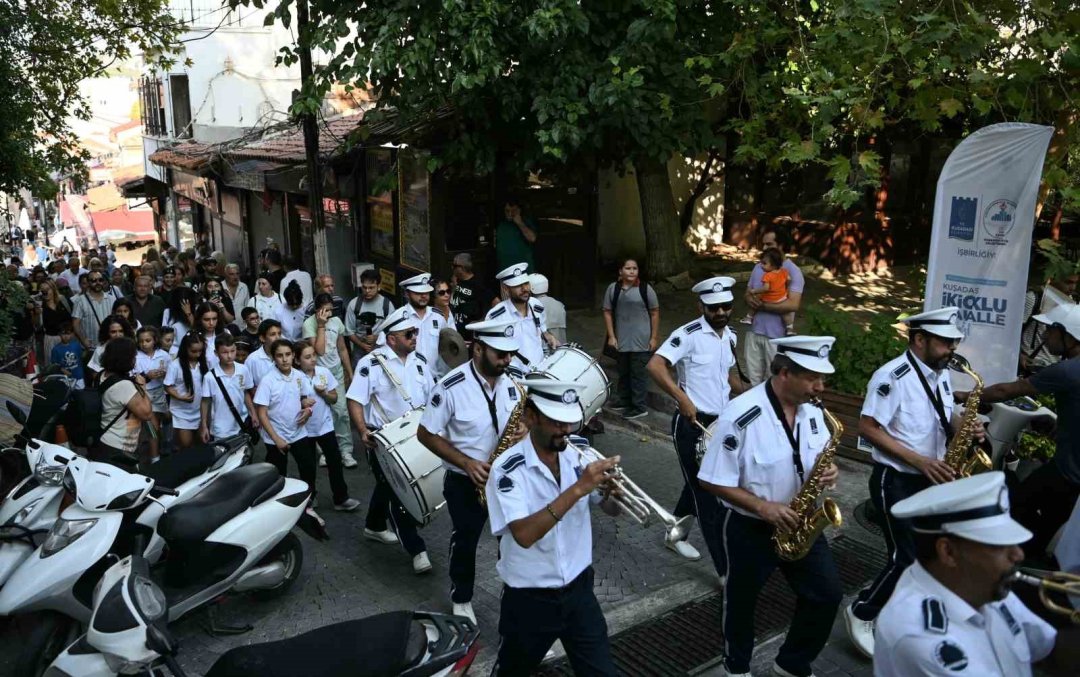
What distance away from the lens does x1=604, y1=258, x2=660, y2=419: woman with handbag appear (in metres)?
9.54

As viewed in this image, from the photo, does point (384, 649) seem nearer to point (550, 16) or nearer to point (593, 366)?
point (593, 366)

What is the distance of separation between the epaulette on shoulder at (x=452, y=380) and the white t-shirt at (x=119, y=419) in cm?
318

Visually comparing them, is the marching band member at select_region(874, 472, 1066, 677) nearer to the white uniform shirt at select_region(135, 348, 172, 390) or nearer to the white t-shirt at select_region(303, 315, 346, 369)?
the white t-shirt at select_region(303, 315, 346, 369)

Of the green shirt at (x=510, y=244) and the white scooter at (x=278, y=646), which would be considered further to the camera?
the green shirt at (x=510, y=244)

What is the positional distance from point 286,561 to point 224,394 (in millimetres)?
1935

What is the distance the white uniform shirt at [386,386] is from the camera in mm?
6762

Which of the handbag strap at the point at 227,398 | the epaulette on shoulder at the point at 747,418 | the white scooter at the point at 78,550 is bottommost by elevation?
the white scooter at the point at 78,550

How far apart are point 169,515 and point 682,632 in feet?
10.5

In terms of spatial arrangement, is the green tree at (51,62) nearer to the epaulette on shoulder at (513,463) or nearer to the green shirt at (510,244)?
the green shirt at (510,244)

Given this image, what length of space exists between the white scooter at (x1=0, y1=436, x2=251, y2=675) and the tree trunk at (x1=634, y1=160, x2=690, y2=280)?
30.1ft

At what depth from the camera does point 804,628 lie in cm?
475

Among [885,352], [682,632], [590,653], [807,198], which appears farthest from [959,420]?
[807,198]

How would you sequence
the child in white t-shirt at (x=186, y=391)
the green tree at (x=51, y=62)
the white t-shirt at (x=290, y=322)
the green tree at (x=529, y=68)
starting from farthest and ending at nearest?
the green tree at (x=51, y=62) → the white t-shirt at (x=290, y=322) → the green tree at (x=529, y=68) → the child in white t-shirt at (x=186, y=391)

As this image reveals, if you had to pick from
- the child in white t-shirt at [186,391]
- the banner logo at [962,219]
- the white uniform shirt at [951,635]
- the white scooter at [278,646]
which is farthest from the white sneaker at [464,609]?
the banner logo at [962,219]
